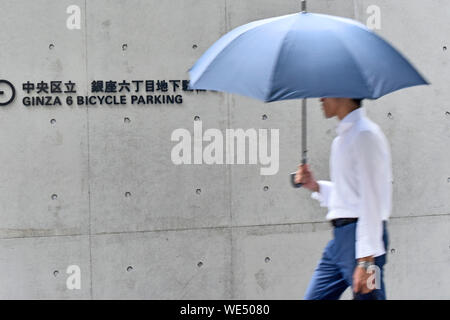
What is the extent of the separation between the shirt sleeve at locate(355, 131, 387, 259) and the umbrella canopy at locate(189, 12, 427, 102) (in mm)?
327

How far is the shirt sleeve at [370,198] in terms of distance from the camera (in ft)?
12.7

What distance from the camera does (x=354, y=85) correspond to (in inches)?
149

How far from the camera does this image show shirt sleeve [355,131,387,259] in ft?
12.7

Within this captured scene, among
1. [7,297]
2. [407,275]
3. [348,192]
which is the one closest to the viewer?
[348,192]

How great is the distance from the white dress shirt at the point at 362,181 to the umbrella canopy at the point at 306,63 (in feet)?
0.95

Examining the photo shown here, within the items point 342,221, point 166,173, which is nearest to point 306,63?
point 342,221

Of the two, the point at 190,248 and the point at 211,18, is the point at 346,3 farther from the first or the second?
the point at 190,248

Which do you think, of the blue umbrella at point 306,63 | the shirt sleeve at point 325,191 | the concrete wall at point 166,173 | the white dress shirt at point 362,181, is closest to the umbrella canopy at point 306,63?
the blue umbrella at point 306,63

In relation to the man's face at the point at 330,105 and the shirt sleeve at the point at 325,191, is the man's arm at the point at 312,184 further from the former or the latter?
the man's face at the point at 330,105

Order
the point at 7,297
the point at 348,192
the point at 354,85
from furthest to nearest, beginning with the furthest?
the point at 7,297 < the point at 348,192 < the point at 354,85

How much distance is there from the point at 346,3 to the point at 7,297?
12.8 feet

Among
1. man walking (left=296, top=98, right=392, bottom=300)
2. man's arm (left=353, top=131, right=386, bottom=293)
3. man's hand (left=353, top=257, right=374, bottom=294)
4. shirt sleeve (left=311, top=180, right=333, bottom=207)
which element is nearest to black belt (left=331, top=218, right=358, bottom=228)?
man walking (left=296, top=98, right=392, bottom=300)

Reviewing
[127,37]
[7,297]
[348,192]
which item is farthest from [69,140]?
[348,192]

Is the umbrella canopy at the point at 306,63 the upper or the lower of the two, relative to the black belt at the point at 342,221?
upper
